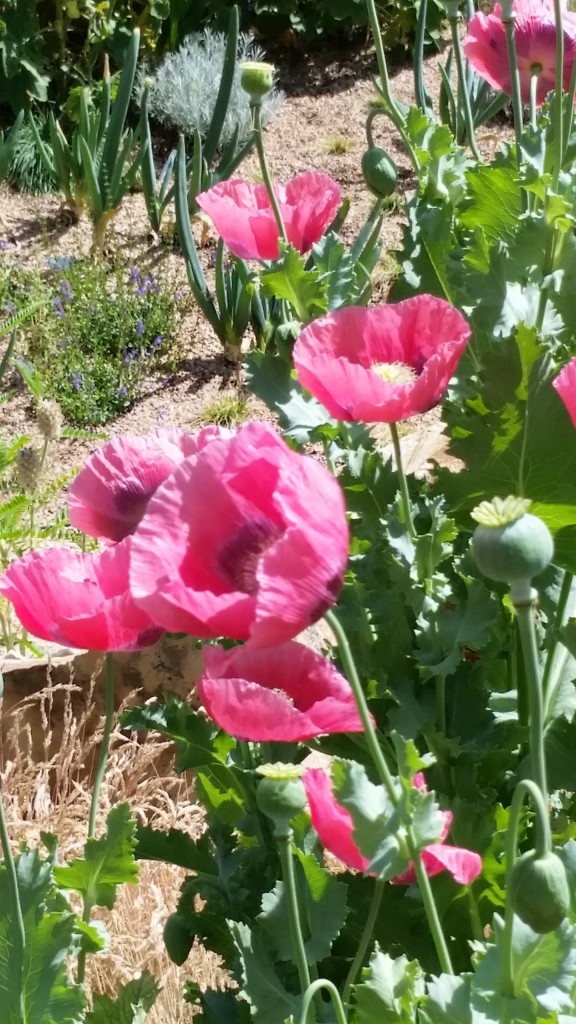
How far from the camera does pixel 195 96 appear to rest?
16.0 feet

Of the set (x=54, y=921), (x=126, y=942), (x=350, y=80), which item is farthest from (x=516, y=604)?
(x=350, y=80)

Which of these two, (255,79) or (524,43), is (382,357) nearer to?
(255,79)

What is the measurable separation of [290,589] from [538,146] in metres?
0.60

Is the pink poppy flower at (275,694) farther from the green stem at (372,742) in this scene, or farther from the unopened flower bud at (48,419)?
the unopened flower bud at (48,419)

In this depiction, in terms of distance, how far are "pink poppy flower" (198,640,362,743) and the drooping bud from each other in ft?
0.44

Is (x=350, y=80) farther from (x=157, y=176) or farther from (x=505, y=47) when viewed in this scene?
(x=505, y=47)

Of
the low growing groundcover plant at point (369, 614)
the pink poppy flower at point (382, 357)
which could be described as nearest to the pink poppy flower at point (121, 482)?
the low growing groundcover plant at point (369, 614)

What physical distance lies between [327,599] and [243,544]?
0.22ft

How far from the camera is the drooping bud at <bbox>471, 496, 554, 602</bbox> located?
0.56 metres

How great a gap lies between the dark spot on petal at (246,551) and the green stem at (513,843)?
181 mm

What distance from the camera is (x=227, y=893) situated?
1028 millimetres

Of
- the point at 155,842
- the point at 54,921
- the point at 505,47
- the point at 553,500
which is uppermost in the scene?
the point at 505,47

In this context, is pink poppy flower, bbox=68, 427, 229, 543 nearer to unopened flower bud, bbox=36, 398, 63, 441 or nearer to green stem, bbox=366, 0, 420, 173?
green stem, bbox=366, 0, 420, 173

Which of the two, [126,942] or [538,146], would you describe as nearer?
[538,146]
